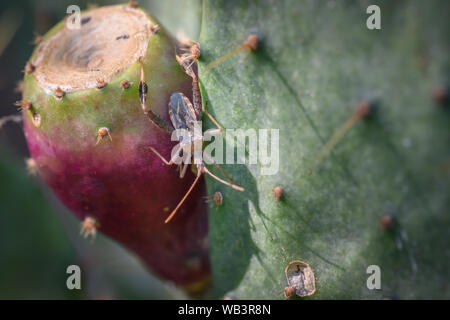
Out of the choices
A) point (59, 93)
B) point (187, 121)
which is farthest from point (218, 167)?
point (59, 93)

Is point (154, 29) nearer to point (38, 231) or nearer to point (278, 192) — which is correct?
point (278, 192)

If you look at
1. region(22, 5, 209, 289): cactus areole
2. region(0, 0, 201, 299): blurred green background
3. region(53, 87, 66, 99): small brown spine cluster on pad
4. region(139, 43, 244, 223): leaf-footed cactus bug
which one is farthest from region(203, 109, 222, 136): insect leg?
region(0, 0, 201, 299): blurred green background

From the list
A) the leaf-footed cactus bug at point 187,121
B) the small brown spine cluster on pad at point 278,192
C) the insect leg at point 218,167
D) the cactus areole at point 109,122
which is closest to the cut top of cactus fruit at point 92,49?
the cactus areole at point 109,122

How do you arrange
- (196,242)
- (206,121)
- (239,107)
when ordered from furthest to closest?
1. (196,242)
2. (206,121)
3. (239,107)

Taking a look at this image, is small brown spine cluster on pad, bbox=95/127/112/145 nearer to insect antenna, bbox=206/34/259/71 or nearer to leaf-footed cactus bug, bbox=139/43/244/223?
leaf-footed cactus bug, bbox=139/43/244/223
